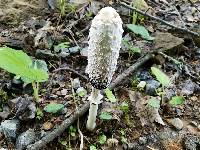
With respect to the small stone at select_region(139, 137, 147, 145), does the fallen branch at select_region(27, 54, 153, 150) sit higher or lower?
higher

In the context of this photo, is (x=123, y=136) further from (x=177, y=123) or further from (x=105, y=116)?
(x=177, y=123)

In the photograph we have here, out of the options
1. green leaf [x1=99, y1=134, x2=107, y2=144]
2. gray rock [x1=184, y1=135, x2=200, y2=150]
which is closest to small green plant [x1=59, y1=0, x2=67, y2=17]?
green leaf [x1=99, y1=134, x2=107, y2=144]

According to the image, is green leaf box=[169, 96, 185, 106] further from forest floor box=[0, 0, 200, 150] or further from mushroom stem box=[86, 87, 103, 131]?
mushroom stem box=[86, 87, 103, 131]

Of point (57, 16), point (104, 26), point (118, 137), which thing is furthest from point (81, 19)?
point (104, 26)

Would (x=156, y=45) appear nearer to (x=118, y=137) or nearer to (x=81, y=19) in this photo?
(x=81, y=19)

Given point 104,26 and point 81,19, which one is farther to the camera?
point 81,19

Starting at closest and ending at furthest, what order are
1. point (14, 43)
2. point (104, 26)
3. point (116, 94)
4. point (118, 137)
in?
point (104, 26) < point (118, 137) < point (116, 94) < point (14, 43)

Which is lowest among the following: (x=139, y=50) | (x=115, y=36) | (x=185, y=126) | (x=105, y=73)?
(x=185, y=126)
